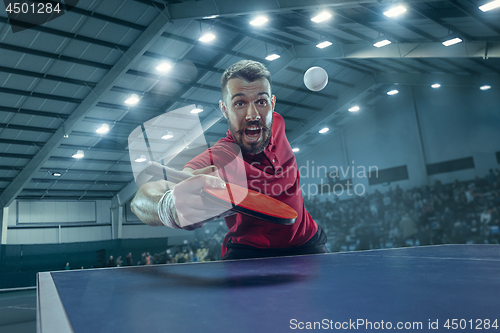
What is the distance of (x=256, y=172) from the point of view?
8.80 feet

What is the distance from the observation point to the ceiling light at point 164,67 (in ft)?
36.8

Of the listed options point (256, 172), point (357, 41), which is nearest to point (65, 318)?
point (256, 172)

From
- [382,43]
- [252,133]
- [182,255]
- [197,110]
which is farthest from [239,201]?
[182,255]

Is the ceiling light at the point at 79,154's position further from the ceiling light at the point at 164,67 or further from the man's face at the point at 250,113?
the man's face at the point at 250,113

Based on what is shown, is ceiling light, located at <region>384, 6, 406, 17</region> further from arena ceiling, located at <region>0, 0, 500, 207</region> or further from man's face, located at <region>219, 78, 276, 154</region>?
man's face, located at <region>219, 78, 276, 154</region>

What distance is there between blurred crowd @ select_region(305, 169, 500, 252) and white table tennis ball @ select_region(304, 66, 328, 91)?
9.29m

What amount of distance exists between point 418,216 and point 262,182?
46.0 feet

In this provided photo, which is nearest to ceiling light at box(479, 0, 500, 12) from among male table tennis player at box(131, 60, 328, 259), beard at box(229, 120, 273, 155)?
male table tennis player at box(131, 60, 328, 259)

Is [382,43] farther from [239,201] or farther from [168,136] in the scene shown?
[239,201]

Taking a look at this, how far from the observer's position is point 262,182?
2666mm

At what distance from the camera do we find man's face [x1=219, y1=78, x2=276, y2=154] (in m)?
2.79

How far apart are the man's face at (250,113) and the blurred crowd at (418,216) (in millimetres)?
11681

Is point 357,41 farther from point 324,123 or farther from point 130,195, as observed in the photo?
point 130,195

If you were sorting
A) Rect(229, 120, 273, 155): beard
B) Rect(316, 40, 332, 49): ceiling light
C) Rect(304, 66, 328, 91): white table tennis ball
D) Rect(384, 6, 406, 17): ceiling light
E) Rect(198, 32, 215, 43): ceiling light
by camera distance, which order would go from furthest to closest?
Rect(316, 40, 332, 49): ceiling light < Rect(198, 32, 215, 43): ceiling light < Rect(384, 6, 406, 17): ceiling light < Rect(304, 66, 328, 91): white table tennis ball < Rect(229, 120, 273, 155): beard
